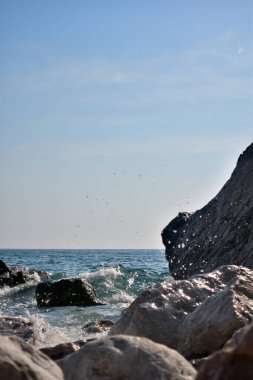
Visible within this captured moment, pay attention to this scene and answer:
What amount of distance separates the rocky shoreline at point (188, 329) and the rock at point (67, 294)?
3.17 meters

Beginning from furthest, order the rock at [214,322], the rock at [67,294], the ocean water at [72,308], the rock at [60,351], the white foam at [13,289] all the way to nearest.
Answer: the white foam at [13,289] → the rock at [67,294] → the ocean water at [72,308] → the rock at [60,351] → the rock at [214,322]

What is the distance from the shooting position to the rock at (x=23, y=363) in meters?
2.76

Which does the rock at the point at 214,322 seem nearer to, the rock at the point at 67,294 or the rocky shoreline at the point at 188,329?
the rocky shoreline at the point at 188,329

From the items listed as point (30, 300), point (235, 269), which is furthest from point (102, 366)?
point (30, 300)

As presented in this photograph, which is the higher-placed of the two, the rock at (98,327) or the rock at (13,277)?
the rock at (13,277)

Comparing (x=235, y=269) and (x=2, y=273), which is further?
(x=2, y=273)

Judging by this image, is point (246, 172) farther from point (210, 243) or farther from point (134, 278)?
point (134, 278)

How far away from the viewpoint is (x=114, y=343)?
10.8ft

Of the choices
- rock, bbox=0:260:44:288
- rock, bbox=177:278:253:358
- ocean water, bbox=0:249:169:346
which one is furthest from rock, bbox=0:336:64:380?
rock, bbox=0:260:44:288

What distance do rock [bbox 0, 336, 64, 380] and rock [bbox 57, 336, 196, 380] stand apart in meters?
0.26

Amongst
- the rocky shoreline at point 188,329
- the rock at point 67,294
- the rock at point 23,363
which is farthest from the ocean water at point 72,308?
the rock at point 23,363

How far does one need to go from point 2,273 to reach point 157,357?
72.4ft

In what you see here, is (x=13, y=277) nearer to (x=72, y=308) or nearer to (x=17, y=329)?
(x=72, y=308)

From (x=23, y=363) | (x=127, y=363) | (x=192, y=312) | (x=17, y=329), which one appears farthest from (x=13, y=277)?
(x=23, y=363)
